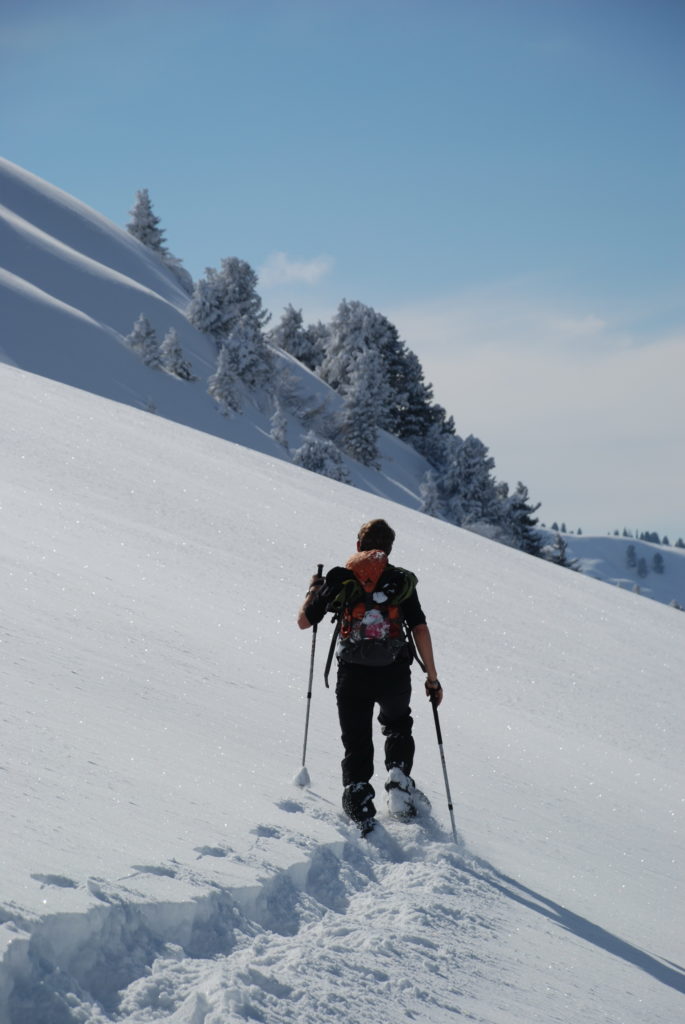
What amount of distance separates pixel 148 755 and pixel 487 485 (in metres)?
54.7

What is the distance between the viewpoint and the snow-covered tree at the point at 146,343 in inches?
2039

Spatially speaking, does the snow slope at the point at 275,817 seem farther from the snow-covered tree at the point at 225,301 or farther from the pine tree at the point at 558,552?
the snow-covered tree at the point at 225,301

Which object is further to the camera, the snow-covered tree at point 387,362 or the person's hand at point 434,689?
the snow-covered tree at point 387,362

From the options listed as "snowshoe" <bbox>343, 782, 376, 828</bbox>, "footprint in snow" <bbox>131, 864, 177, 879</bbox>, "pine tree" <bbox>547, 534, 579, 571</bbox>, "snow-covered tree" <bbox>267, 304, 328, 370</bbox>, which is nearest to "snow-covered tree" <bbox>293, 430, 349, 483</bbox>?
"pine tree" <bbox>547, 534, 579, 571</bbox>

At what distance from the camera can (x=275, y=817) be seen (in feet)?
14.8

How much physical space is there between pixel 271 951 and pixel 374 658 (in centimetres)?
221

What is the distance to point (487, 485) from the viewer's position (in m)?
58.6

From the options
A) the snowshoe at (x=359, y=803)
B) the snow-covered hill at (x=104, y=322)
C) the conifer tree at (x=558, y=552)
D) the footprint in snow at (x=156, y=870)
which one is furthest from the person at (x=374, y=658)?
the conifer tree at (x=558, y=552)

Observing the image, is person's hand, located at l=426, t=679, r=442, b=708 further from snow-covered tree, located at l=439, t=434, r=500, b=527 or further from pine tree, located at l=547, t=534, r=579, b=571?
snow-covered tree, located at l=439, t=434, r=500, b=527

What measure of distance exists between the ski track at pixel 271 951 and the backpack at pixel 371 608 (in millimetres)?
1156

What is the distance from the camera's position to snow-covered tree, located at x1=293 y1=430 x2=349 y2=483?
48344 millimetres

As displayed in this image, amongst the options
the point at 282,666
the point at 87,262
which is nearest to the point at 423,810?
the point at 282,666

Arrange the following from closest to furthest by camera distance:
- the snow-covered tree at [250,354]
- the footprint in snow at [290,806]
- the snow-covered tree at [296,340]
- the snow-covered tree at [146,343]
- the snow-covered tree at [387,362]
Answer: the footprint in snow at [290,806], the snow-covered tree at [146,343], the snow-covered tree at [250,354], the snow-covered tree at [387,362], the snow-covered tree at [296,340]

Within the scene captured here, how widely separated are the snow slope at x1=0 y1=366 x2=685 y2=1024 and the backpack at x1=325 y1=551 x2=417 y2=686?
2.74 ft
